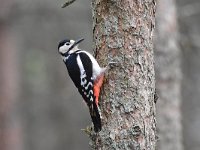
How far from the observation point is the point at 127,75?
17.8 feet

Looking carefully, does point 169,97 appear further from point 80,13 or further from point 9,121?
point 80,13

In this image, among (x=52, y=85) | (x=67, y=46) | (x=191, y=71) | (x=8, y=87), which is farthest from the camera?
(x=52, y=85)

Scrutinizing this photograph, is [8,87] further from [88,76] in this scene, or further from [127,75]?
[127,75]

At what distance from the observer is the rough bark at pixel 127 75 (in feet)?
17.6

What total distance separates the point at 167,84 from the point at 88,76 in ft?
11.2

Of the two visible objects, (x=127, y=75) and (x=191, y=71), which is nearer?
(x=127, y=75)

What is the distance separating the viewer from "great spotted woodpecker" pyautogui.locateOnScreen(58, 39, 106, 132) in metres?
5.41

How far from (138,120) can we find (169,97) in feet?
12.0

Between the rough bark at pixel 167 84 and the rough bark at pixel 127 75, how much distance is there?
3.33 metres

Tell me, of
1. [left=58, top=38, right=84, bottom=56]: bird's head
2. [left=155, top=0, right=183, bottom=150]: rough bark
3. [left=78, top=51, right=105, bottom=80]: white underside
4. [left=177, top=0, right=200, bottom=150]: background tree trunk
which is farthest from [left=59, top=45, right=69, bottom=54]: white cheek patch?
[left=177, top=0, right=200, bottom=150]: background tree trunk

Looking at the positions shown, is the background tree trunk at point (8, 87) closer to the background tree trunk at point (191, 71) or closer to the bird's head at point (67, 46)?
the background tree trunk at point (191, 71)

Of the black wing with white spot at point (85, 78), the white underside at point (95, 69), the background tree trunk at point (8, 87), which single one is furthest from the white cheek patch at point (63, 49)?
the background tree trunk at point (8, 87)

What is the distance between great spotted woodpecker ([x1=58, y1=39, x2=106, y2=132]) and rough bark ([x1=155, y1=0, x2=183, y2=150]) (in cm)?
297

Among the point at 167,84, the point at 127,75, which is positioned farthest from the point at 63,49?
the point at 167,84
